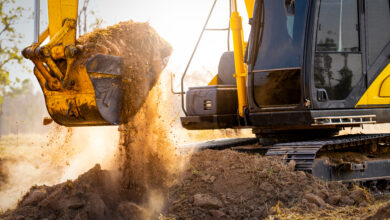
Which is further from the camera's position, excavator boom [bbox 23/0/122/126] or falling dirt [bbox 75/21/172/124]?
falling dirt [bbox 75/21/172/124]

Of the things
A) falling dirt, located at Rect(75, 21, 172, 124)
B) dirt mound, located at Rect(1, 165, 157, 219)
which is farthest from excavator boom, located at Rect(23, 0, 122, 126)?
dirt mound, located at Rect(1, 165, 157, 219)

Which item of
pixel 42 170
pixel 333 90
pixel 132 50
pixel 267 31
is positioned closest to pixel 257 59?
pixel 267 31

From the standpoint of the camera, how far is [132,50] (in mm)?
5039

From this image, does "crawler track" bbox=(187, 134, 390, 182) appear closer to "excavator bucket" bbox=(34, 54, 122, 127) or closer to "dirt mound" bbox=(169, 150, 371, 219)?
"dirt mound" bbox=(169, 150, 371, 219)

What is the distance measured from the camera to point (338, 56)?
4.83m

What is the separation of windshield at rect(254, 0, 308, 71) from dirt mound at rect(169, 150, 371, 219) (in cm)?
107

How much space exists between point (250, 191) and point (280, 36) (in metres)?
1.73

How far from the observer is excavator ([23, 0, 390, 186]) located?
4594 millimetres

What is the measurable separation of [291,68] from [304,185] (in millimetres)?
1257

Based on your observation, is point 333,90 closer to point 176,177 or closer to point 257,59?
point 257,59

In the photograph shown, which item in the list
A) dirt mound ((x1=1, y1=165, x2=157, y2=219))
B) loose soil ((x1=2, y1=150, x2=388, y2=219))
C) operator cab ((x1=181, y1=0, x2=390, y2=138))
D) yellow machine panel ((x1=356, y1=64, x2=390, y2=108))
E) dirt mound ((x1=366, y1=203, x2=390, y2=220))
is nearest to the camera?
dirt mound ((x1=366, y1=203, x2=390, y2=220))

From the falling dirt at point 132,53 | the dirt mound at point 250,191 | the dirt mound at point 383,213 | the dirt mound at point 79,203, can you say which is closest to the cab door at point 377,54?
the dirt mound at point 250,191

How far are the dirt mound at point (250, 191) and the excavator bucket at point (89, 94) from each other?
1.13 metres

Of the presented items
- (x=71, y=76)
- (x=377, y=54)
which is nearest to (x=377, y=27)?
(x=377, y=54)
